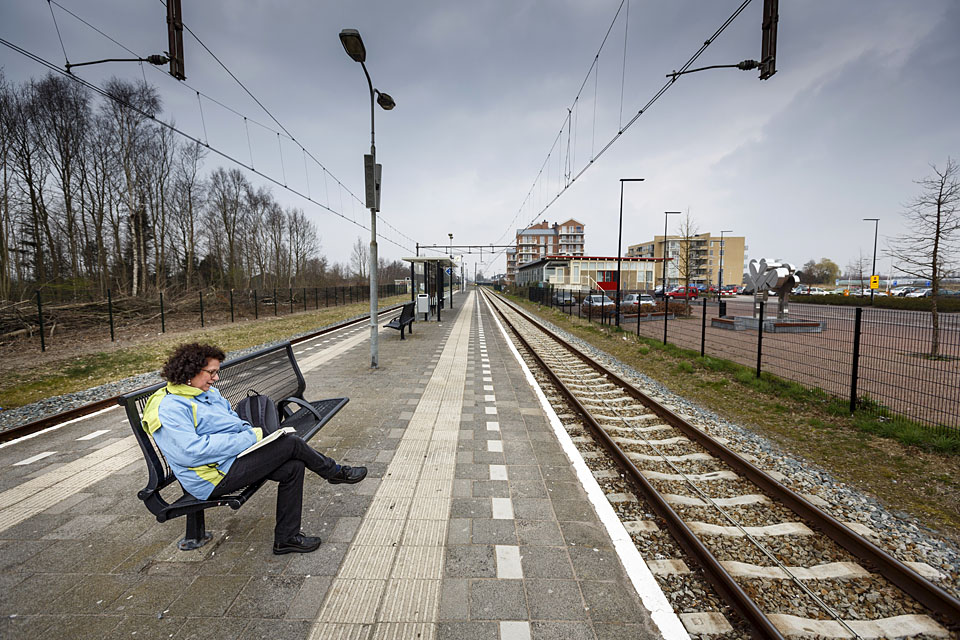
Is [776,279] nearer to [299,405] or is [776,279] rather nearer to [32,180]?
[299,405]

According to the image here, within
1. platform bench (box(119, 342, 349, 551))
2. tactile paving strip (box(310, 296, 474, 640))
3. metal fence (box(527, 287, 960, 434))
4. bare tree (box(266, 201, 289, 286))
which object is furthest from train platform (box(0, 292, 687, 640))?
bare tree (box(266, 201, 289, 286))

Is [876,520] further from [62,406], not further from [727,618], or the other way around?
[62,406]

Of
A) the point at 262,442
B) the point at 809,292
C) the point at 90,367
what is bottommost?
the point at 90,367

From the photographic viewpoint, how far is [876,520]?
3354mm

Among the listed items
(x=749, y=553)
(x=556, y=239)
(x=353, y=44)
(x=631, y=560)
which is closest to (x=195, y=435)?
(x=631, y=560)

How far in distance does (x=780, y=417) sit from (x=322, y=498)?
6.50 m

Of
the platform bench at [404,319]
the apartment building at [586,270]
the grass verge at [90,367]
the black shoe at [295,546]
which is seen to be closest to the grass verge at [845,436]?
the black shoe at [295,546]

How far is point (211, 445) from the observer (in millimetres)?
2430

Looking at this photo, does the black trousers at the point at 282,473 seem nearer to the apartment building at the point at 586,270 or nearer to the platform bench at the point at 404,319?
the platform bench at the point at 404,319

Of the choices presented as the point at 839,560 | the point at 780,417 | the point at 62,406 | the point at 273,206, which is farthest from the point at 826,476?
the point at 273,206

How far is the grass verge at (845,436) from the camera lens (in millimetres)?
3819

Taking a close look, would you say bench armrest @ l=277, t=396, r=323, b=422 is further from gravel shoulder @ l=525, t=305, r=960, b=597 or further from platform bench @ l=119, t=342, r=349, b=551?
gravel shoulder @ l=525, t=305, r=960, b=597

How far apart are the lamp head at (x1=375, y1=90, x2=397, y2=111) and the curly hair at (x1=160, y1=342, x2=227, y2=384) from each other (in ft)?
25.8

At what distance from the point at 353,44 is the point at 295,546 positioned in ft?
25.0
